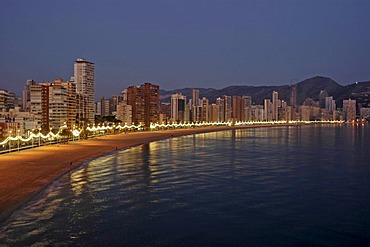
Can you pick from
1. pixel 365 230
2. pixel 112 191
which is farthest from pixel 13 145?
pixel 365 230

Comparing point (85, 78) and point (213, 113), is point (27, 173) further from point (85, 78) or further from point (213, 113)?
point (213, 113)

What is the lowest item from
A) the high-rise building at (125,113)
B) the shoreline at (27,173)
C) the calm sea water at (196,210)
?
the calm sea water at (196,210)

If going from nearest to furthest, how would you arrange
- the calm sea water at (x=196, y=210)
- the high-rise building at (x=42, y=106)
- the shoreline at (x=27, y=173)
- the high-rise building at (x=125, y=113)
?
the calm sea water at (x=196, y=210) < the shoreline at (x=27, y=173) < the high-rise building at (x=42, y=106) < the high-rise building at (x=125, y=113)

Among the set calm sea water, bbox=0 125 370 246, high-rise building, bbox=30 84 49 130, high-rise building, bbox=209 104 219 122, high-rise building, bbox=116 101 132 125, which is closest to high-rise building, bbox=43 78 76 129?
high-rise building, bbox=30 84 49 130

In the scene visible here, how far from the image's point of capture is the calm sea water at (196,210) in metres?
9.91

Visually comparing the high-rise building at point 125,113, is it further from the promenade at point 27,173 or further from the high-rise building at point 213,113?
the promenade at point 27,173

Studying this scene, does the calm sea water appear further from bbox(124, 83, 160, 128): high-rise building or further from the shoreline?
bbox(124, 83, 160, 128): high-rise building

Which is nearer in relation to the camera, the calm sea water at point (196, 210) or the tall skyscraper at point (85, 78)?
the calm sea water at point (196, 210)

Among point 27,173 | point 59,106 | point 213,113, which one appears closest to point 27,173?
point 27,173

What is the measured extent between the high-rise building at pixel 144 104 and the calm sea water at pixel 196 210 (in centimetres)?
9590

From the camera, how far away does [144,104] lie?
119m

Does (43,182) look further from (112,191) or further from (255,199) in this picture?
(255,199)

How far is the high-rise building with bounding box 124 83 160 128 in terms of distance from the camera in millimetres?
117562

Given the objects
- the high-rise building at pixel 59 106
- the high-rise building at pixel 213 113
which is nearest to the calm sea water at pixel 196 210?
the high-rise building at pixel 59 106
